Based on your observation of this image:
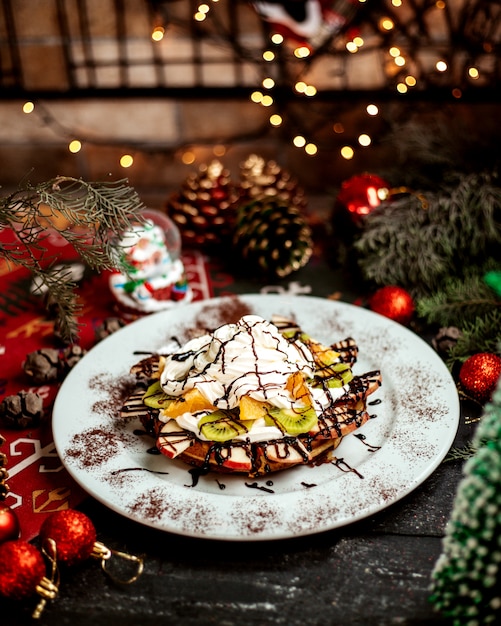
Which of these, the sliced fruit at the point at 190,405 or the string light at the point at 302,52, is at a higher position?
the string light at the point at 302,52

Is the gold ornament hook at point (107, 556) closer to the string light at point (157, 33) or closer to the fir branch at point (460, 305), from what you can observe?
the fir branch at point (460, 305)

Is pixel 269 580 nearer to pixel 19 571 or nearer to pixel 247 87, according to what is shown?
pixel 19 571

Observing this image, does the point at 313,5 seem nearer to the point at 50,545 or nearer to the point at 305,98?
the point at 305,98

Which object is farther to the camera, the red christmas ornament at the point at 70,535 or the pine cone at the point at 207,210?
the pine cone at the point at 207,210

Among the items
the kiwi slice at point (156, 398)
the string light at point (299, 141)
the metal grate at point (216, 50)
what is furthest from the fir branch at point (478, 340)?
the string light at point (299, 141)

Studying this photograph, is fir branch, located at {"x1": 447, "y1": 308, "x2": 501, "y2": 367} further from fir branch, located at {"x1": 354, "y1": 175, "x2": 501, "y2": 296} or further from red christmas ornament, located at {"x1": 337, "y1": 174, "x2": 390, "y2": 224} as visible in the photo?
red christmas ornament, located at {"x1": 337, "y1": 174, "x2": 390, "y2": 224}

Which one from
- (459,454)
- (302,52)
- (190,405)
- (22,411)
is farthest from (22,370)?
(302,52)

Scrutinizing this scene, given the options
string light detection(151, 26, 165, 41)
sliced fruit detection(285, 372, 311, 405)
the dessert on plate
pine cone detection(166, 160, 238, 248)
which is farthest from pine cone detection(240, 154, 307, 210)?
sliced fruit detection(285, 372, 311, 405)
